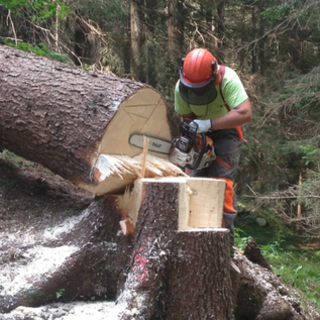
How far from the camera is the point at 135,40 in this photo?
7.41 metres

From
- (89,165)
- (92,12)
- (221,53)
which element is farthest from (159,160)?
(221,53)

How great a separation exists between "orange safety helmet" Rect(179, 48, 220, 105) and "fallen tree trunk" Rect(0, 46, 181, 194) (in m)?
0.31

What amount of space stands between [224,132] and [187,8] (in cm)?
572

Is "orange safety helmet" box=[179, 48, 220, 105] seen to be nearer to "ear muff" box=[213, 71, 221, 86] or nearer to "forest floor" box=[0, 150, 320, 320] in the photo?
"ear muff" box=[213, 71, 221, 86]

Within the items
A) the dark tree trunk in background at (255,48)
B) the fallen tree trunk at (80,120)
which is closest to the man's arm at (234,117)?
the fallen tree trunk at (80,120)

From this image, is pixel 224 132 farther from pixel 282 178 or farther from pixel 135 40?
pixel 282 178

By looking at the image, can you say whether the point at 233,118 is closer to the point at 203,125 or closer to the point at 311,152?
the point at 203,125

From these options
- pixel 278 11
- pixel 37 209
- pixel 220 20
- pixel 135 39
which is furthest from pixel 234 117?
pixel 220 20

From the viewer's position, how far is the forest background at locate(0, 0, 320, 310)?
6.32 metres

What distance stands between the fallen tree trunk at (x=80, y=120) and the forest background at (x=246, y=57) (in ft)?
9.77

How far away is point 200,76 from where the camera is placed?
292 centimetres

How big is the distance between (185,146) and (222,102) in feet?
2.17

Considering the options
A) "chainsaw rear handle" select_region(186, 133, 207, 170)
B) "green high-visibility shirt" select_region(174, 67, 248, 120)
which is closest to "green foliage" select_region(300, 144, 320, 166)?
"green high-visibility shirt" select_region(174, 67, 248, 120)

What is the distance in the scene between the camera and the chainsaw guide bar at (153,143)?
273 cm
